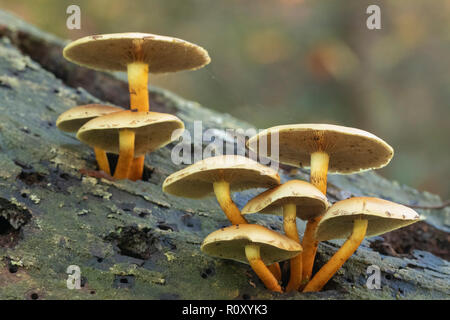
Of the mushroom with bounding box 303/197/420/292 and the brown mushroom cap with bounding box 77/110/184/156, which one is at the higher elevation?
the brown mushroom cap with bounding box 77/110/184/156

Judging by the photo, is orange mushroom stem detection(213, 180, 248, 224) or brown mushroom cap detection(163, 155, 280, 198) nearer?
brown mushroom cap detection(163, 155, 280, 198)

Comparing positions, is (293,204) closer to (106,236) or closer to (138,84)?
(106,236)

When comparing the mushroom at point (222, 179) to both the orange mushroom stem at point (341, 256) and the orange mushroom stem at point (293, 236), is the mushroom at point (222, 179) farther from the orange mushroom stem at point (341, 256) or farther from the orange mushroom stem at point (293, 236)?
the orange mushroom stem at point (341, 256)

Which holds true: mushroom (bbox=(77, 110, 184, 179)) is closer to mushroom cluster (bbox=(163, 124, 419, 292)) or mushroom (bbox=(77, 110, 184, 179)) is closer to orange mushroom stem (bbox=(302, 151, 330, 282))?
mushroom cluster (bbox=(163, 124, 419, 292))

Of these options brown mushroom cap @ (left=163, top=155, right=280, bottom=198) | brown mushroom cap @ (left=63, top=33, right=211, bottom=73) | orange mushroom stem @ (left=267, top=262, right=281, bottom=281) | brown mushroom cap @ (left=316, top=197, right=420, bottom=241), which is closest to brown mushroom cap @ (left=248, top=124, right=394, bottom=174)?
brown mushroom cap @ (left=163, top=155, right=280, bottom=198)

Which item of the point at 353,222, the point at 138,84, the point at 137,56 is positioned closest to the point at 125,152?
the point at 138,84

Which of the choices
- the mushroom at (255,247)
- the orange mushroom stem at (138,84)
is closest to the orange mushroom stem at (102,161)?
the orange mushroom stem at (138,84)
